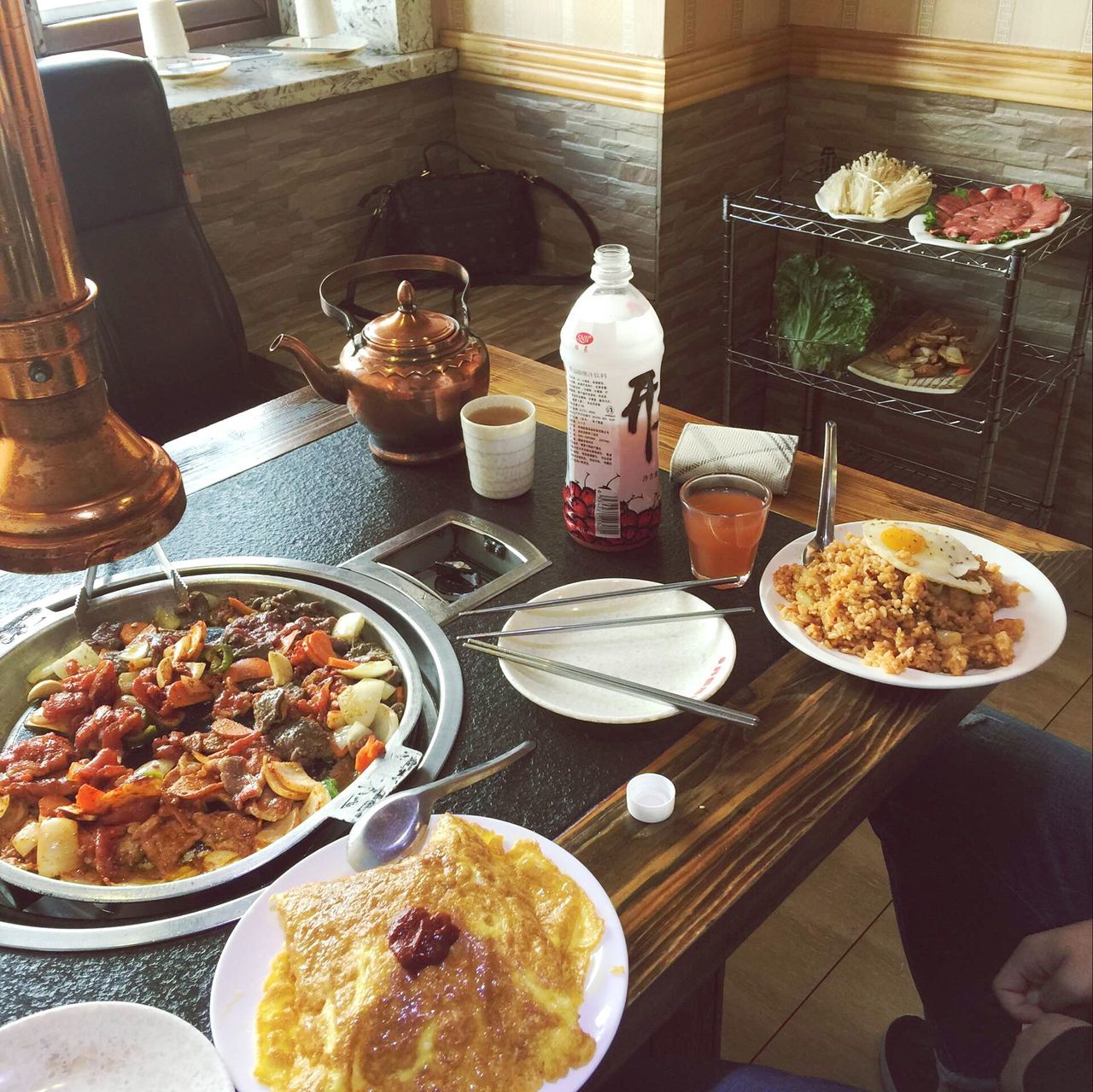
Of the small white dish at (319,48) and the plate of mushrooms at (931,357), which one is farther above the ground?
the small white dish at (319,48)

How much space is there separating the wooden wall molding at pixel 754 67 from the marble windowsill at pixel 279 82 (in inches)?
6.6

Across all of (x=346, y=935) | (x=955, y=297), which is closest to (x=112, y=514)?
(x=346, y=935)

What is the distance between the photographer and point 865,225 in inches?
91.3

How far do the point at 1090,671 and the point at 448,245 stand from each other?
2.34 meters

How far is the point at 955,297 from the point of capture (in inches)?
99.6

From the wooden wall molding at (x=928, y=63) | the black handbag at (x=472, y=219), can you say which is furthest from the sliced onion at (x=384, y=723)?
the black handbag at (x=472, y=219)

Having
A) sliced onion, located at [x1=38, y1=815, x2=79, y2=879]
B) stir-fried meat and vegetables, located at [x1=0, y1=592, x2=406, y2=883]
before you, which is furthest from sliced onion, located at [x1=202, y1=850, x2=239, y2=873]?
sliced onion, located at [x1=38, y1=815, x2=79, y2=879]

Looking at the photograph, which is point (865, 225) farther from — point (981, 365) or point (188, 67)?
point (188, 67)

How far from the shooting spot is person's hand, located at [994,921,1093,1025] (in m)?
0.44

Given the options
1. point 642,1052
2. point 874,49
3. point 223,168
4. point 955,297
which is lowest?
point 642,1052

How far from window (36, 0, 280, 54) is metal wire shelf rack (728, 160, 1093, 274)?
1.42 metres

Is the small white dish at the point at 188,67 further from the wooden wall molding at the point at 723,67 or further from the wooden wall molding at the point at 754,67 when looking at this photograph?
the wooden wall molding at the point at 723,67

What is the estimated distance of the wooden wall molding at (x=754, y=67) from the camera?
2215 millimetres

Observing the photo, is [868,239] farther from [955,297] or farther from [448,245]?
[448,245]
